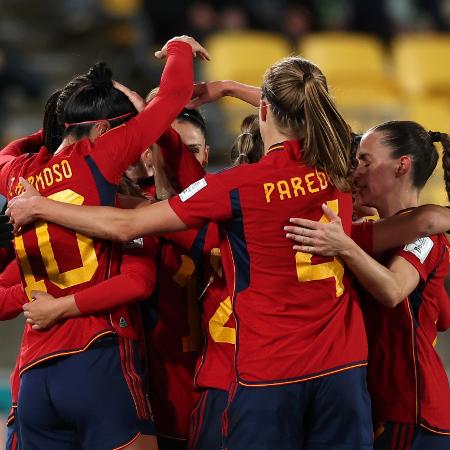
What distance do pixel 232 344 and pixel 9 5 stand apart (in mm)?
8103

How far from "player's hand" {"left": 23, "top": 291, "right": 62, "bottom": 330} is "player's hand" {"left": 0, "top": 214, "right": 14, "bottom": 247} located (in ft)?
0.61

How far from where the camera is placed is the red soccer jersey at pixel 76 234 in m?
2.97

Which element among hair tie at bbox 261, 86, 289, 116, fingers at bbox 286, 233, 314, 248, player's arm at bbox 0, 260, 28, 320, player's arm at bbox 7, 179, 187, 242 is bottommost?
player's arm at bbox 0, 260, 28, 320

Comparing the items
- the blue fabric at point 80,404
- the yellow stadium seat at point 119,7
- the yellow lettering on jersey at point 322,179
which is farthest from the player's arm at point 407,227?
the yellow stadium seat at point 119,7

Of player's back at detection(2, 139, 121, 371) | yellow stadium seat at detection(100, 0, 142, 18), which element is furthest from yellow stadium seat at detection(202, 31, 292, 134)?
player's back at detection(2, 139, 121, 371)

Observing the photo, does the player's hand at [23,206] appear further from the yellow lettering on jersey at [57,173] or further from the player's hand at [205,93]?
the player's hand at [205,93]

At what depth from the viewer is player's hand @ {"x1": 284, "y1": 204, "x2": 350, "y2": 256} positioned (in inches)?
112

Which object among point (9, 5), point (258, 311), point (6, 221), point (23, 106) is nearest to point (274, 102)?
point (258, 311)

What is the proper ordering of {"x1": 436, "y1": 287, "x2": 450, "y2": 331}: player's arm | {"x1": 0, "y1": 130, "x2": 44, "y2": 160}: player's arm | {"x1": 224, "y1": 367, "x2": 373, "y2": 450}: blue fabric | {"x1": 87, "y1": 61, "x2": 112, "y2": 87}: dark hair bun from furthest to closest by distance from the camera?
{"x1": 0, "y1": 130, "x2": 44, "y2": 160}: player's arm, {"x1": 436, "y1": 287, "x2": 450, "y2": 331}: player's arm, {"x1": 87, "y1": 61, "x2": 112, "y2": 87}: dark hair bun, {"x1": 224, "y1": 367, "x2": 373, "y2": 450}: blue fabric

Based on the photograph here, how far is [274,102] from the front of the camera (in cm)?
294

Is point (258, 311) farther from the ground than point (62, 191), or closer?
closer

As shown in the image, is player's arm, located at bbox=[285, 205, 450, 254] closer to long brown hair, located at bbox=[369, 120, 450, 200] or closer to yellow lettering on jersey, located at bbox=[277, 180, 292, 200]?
long brown hair, located at bbox=[369, 120, 450, 200]

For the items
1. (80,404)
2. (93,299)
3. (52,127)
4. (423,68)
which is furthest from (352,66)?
(80,404)

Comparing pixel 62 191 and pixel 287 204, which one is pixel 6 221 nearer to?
pixel 62 191
